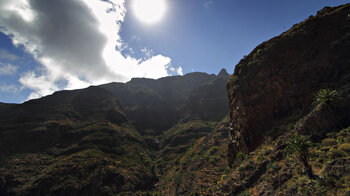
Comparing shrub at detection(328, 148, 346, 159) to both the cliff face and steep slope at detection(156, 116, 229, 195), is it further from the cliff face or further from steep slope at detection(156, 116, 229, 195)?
steep slope at detection(156, 116, 229, 195)

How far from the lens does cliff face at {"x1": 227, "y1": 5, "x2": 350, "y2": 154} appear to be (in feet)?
78.8

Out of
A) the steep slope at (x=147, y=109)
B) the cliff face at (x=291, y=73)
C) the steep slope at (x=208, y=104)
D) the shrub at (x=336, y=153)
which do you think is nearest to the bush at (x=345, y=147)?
the shrub at (x=336, y=153)

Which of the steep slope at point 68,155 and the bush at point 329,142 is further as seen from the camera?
the steep slope at point 68,155

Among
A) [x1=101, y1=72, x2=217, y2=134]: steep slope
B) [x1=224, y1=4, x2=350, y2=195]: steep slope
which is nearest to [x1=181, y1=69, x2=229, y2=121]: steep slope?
[x1=101, y1=72, x2=217, y2=134]: steep slope

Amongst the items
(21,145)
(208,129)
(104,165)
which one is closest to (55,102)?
(21,145)

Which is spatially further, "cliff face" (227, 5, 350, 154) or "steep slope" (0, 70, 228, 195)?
"steep slope" (0, 70, 228, 195)

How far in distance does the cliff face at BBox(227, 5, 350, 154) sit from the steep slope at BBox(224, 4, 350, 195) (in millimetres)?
111

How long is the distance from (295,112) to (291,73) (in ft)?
25.3

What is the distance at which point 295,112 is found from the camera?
24703 mm

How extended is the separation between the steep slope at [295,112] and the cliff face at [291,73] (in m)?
0.11

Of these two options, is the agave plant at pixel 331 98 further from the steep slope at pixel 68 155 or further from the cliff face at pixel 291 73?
the steep slope at pixel 68 155

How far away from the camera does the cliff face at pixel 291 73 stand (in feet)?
78.8

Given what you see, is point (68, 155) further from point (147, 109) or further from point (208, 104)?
point (208, 104)

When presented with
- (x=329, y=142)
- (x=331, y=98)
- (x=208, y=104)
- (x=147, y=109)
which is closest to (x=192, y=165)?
(x=329, y=142)
